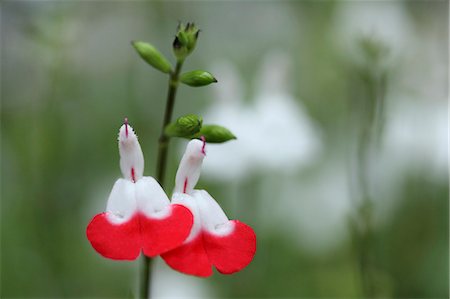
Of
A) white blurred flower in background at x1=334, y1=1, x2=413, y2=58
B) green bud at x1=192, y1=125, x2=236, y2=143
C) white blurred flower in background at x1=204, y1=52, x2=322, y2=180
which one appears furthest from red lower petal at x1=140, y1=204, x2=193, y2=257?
white blurred flower in background at x1=334, y1=1, x2=413, y2=58

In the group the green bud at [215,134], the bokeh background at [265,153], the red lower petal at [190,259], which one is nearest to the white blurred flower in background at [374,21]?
the bokeh background at [265,153]

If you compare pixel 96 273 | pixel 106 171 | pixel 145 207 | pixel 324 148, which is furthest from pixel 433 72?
pixel 145 207

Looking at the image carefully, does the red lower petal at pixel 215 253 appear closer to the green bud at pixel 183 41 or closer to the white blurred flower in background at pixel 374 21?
the green bud at pixel 183 41

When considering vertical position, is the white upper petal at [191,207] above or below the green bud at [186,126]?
below

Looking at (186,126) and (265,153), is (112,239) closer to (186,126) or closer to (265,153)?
(186,126)

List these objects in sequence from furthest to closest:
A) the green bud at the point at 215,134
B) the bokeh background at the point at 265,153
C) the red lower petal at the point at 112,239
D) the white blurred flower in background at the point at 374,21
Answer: the white blurred flower in background at the point at 374,21
the bokeh background at the point at 265,153
the green bud at the point at 215,134
the red lower petal at the point at 112,239

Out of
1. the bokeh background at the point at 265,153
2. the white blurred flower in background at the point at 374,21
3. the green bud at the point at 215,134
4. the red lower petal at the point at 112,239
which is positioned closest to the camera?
the red lower petal at the point at 112,239

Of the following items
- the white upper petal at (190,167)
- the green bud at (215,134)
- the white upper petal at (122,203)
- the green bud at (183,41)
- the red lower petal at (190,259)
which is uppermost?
the green bud at (183,41)
